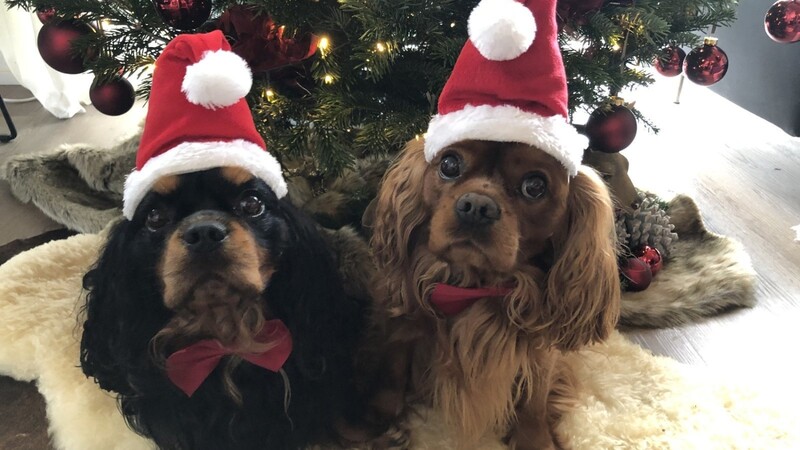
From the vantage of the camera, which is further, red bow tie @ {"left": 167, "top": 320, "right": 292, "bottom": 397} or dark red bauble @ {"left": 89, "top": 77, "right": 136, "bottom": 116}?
dark red bauble @ {"left": 89, "top": 77, "right": 136, "bottom": 116}

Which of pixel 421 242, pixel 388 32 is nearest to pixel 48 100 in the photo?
pixel 388 32

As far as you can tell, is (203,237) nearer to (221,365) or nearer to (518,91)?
(221,365)

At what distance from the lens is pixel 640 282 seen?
1746mm

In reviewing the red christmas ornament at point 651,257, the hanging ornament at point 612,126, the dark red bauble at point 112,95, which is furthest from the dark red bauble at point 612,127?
the dark red bauble at point 112,95

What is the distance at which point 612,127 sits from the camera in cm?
152

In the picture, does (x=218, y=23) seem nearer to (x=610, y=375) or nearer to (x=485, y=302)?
(x=485, y=302)

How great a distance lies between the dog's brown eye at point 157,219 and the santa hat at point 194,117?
3 centimetres

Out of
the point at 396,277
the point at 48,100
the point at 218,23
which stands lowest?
the point at 48,100

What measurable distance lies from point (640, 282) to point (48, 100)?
269 cm

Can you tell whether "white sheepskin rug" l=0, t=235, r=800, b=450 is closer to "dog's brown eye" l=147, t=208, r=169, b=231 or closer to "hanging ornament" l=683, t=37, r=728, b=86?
"dog's brown eye" l=147, t=208, r=169, b=231

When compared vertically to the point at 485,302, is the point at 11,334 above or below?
below

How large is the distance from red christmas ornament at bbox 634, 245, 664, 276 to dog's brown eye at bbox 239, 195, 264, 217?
1232 millimetres

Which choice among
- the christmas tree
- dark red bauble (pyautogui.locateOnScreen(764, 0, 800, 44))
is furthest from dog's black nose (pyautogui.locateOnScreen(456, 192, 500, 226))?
dark red bauble (pyautogui.locateOnScreen(764, 0, 800, 44))

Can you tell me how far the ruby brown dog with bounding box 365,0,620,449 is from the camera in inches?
39.1
